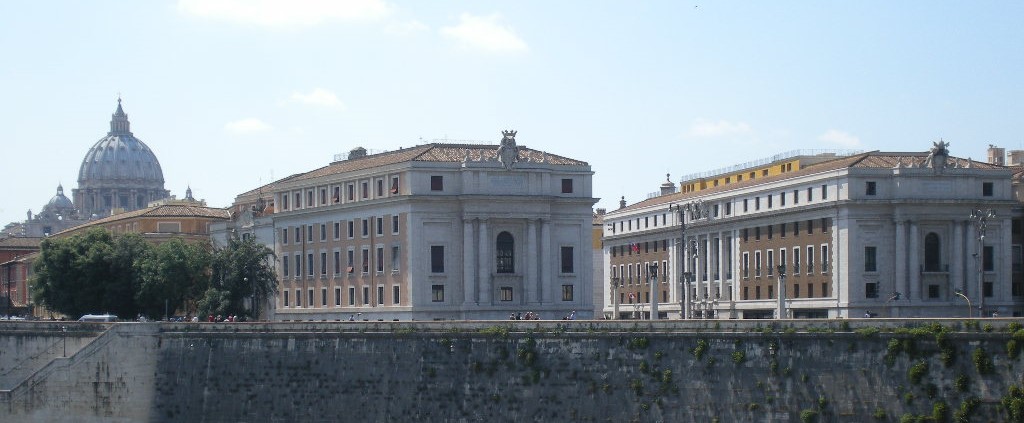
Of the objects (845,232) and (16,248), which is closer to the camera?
(845,232)

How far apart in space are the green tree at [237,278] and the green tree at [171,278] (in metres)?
1.74

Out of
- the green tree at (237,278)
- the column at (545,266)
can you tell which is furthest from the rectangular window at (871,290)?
the green tree at (237,278)

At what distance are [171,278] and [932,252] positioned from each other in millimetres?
47875

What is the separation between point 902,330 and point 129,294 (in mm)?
68470

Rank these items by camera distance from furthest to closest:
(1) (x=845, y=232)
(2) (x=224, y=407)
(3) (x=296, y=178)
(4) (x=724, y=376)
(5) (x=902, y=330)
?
1. (3) (x=296, y=178)
2. (1) (x=845, y=232)
3. (2) (x=224, y=407)
4. (4) (x=724, y=376)
5. (5) (x=902, y=330)

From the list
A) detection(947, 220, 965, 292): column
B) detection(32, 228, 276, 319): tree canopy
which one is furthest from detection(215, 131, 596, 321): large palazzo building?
detection(947, 220, 965, 292): column

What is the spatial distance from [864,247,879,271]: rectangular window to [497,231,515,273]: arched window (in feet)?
69.3

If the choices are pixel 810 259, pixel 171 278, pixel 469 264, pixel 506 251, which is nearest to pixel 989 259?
pixel 810 259

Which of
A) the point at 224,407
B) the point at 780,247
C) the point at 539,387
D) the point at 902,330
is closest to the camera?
the point at 902,330

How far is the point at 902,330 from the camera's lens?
6162 centimetres

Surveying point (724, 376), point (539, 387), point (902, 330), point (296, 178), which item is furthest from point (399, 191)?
point (902, 330)

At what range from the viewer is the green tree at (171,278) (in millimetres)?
115125

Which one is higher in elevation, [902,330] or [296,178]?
[296,178]

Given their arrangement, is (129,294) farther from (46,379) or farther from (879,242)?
(879,242)
